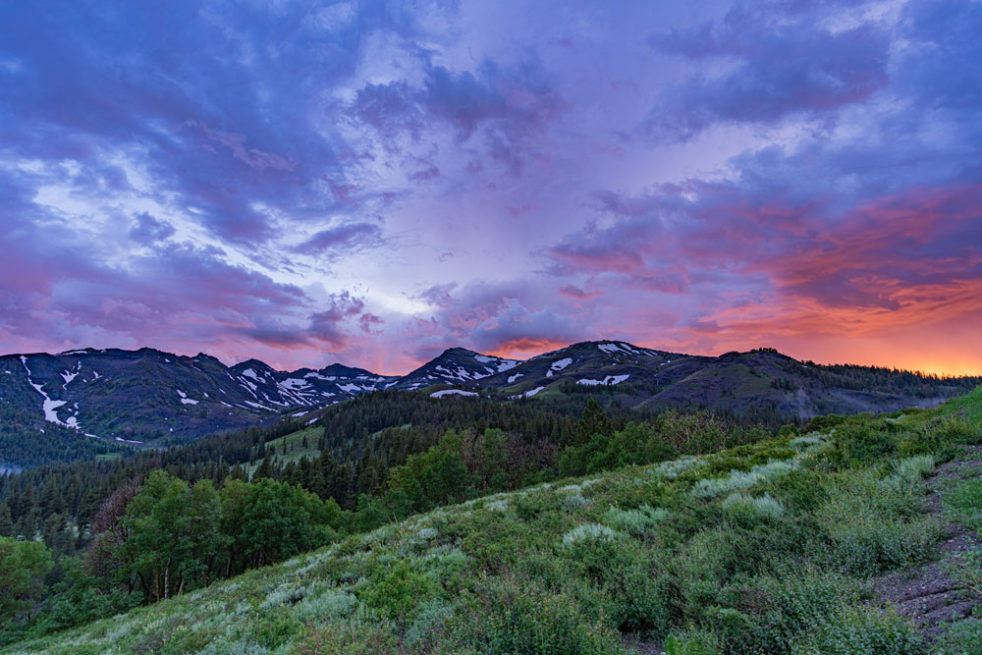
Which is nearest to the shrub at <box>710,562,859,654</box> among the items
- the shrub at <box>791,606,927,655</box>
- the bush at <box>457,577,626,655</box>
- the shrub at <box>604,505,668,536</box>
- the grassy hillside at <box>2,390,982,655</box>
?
the grassy hillside at <box>2,390,982,655</box>

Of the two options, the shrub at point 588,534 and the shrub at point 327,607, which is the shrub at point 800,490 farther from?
the shrub at point 327,607

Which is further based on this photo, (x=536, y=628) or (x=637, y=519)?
(x=637, y=519)

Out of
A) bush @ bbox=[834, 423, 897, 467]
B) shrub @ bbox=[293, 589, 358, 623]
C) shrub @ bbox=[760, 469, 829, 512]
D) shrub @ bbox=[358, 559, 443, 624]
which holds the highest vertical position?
bush @ bbox=[834, 423, 897, 467]

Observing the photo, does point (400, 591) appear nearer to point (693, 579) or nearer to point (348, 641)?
point (348, 641)

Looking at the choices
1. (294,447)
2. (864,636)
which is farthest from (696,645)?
(294,447)

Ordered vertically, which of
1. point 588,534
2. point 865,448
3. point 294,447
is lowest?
point 294,447

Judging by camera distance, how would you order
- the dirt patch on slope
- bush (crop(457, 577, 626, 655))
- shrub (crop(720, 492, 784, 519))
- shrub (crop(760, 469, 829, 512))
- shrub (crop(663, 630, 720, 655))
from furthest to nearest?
shrub (crop(760, 469, 829, 512)) < shrub (crop(720, 492, 784, 519)) < bush (crop(457, 577, 626, 655)) < shrub (crop(663, 630, 720, 655)) < the dirt patch on slope

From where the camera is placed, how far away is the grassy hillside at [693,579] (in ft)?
16.5

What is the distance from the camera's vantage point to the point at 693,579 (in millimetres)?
A: 6617

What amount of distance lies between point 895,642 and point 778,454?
1516 centimetres

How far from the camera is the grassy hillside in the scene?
5.02 metres

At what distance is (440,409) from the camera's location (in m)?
191

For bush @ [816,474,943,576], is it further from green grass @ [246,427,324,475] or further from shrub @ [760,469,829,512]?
green grass @ [246,427,324,475]

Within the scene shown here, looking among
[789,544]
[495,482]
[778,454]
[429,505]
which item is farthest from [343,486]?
[789,544]
